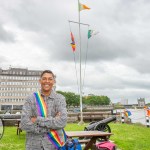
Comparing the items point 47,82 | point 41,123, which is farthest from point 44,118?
point 47,82

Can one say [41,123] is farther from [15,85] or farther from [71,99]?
[15,85]

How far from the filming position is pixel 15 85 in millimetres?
129625

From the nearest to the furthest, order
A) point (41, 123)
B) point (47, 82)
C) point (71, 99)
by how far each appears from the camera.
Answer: point (41, 123)
point (47, 82)
point (71, 99)

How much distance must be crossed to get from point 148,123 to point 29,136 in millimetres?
14818

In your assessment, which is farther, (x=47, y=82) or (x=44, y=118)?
(x=47, y=82)

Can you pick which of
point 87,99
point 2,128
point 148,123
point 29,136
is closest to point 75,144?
point 29,136

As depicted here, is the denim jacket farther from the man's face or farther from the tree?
the tree

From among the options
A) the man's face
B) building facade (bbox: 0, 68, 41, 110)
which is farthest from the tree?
the man's face

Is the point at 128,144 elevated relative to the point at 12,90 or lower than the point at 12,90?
lower

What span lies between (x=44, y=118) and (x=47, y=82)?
18.7 inches

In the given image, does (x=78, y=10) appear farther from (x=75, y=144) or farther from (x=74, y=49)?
(x=75, y=144)

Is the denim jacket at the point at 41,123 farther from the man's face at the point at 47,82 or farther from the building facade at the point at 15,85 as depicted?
the building facade at the point at 15,85

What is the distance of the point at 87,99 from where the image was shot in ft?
520

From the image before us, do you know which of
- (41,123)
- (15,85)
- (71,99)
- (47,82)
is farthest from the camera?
(71,99)
